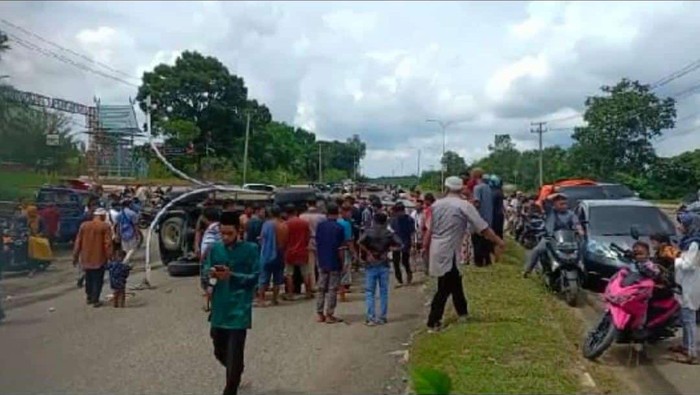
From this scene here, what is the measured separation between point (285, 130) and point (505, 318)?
74.6 metres

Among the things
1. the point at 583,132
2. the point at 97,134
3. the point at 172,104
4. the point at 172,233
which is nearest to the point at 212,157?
the point at 172,104

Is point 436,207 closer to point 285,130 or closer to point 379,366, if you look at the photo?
point 379,366

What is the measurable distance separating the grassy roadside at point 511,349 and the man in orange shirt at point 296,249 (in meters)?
2.72

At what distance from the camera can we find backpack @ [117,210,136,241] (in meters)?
16.2

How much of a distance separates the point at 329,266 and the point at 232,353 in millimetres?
4289

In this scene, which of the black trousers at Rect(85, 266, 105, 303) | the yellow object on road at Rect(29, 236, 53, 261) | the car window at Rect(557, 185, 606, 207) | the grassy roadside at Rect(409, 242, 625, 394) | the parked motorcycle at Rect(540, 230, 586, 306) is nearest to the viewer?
the grassy roadside at Rect(409, 242, 625, 394)

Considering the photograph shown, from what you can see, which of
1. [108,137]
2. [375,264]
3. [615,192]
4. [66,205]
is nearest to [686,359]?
[375,264]

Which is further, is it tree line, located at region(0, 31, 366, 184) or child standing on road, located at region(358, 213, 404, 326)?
tree line, located at region(0, 31, 366, 184)

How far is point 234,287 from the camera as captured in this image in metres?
6.68

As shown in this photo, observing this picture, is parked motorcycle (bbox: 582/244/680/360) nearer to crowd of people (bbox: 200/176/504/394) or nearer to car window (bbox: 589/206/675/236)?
crowd of people (bbox: 200/176/504/394)

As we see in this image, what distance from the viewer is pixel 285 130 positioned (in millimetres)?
83312

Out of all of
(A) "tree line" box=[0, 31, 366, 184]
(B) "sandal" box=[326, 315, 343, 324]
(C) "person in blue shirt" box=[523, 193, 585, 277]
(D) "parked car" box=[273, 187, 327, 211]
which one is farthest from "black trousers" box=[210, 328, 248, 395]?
(A) "tree line" box=[0, 31, 366, 184]

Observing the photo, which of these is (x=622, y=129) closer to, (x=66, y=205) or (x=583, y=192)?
(x=583, y=192)

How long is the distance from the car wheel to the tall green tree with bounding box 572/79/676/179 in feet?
150
